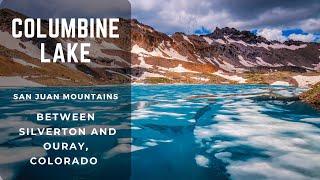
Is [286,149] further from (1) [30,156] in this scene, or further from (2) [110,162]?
(1) [30,156]

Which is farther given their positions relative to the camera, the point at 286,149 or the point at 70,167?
the point at 286,149

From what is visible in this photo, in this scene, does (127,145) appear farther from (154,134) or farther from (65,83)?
(65,83)

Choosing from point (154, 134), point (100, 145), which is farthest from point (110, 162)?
point (154, 134)

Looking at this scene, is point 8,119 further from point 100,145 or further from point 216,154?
point 216,154

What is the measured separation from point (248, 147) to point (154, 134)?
6.55m

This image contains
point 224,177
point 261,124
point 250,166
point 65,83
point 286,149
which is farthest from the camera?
point 65,83

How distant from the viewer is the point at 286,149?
66.0 feet

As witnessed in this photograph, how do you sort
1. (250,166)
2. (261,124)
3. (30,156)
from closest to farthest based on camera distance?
(250,166) → (30,156) → (261,124)

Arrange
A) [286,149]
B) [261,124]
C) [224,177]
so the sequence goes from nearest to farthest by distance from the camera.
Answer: [224,177], [286,149], [261,124]

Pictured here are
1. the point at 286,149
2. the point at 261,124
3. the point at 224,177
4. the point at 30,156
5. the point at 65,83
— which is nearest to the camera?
the point at 224,177

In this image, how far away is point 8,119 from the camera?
3034 centimetres

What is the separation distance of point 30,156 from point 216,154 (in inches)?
361

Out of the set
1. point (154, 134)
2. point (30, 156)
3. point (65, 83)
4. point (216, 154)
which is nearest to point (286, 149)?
point (216, 154)

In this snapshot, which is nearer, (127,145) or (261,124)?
(127,145)
